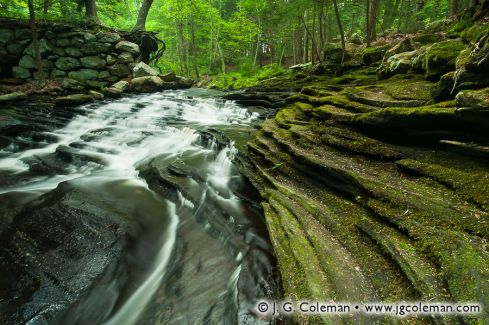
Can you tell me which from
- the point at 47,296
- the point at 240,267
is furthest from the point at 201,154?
the point at 47,296

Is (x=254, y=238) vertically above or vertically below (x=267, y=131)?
below

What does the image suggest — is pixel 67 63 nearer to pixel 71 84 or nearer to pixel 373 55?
pixel 71 84

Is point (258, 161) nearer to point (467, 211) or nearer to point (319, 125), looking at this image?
point (319, 125)

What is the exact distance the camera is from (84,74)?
15727 mm

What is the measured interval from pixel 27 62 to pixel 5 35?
174cm

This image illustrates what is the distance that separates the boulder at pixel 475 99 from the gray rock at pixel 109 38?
733 inches

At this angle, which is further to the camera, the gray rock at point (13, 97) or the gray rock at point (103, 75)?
the gray rock at point (103, 75)

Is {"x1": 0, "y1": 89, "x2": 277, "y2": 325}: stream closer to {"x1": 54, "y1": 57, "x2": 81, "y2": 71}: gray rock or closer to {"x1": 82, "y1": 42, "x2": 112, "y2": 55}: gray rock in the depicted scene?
{"x1": 54, "y1": 57, "x2": 81, "y2": 71}: gray rock

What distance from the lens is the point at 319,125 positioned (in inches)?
239

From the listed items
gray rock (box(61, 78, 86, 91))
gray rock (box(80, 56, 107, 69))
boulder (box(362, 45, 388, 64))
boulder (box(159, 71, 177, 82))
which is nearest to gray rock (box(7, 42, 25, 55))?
gray rock (box(61, 78, 86, 91))

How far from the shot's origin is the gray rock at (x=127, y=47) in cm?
1717

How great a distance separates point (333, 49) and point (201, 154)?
38.4ft

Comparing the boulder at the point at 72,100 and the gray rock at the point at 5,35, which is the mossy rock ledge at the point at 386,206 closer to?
the boulder at the point at 72,100

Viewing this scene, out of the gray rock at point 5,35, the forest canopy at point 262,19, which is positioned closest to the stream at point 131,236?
the gray rock at point 5,35
